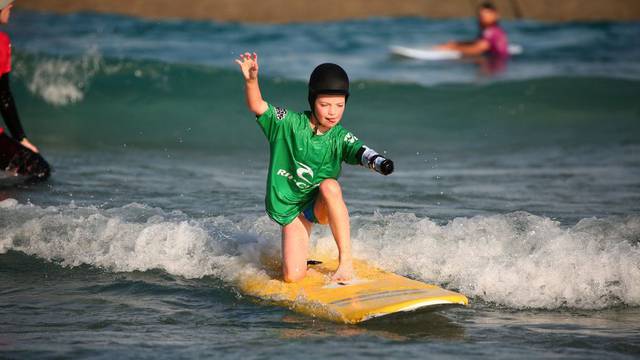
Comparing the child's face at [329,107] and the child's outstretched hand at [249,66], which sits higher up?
the child's outstretched hand at [249,66]

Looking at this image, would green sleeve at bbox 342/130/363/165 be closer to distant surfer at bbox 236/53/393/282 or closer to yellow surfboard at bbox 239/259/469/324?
distant surfer at bbox 236/53/393/282

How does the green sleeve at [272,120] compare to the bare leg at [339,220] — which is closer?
the bare leg at [339,220]

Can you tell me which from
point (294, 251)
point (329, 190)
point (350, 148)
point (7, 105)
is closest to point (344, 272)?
point (294, 251)

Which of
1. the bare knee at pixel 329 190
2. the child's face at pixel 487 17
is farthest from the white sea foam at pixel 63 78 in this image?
the bare knee at pixel 329 190

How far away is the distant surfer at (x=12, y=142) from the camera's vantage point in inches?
338

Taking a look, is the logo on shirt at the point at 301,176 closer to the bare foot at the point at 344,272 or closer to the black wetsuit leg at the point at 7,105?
the bare foot at the point at 344,272

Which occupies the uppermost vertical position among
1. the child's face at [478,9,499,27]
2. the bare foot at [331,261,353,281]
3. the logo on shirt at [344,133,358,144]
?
the child's face at [478,9,499,27]

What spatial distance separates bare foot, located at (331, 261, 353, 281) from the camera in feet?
19.5

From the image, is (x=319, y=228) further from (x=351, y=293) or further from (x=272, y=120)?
(x=351, y=293)

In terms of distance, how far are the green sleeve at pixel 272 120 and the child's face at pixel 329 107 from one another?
0.76 ft

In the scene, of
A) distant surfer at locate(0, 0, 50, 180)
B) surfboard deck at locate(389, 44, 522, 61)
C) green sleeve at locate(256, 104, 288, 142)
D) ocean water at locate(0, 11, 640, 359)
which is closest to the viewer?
ocean water at locate(0, 11, 640, 359)

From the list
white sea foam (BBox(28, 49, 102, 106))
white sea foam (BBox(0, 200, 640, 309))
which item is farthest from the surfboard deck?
white sea foam (BBox(0, 200, 640, 309))

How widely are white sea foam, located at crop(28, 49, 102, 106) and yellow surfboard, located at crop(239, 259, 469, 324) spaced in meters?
11.2

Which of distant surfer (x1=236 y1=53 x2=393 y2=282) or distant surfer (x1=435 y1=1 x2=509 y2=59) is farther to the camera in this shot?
distant surfer (x1=435 y1=1 x2=509 y2=59)
